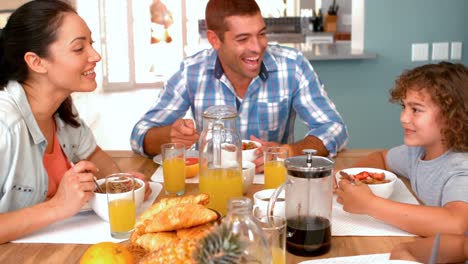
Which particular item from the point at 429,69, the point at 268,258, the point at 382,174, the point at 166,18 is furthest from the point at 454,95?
the point at 166,18

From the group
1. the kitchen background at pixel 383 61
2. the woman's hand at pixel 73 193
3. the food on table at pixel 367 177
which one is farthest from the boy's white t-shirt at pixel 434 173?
the kitchen background at pixel 383 61

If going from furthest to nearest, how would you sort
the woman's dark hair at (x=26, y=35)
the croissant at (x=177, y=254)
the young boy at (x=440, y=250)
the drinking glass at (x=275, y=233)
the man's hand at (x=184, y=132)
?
1. the man's hand at (x=184, y=132)
2. the woman's dark hair at (x=26, y=35)
3. the young boy at (x=440, y=250)
4. the drinking glass at (x=275, y=233)
5. the croissant at (x=177, y=254)

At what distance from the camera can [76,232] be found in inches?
58.1

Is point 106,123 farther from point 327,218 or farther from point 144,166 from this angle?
point 327,218

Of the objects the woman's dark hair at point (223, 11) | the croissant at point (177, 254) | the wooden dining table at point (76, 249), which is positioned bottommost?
the wooden dining table at point (76, 249)

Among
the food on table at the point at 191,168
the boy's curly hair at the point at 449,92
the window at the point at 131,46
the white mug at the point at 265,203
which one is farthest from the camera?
the window at the point at 131,46

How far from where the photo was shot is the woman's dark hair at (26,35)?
1759 millimetres

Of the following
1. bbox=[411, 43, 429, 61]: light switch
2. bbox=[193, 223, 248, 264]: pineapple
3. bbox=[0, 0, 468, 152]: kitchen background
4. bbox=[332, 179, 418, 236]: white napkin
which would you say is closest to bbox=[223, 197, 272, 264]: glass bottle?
bbox=[193, 223, 248, 264]: pineapple

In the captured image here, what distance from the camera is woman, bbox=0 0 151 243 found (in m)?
1.59

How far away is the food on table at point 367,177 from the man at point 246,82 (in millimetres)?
632

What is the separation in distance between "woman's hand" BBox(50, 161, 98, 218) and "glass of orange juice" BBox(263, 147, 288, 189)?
49cm

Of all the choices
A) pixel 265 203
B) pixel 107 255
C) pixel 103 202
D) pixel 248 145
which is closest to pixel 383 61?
pixel 248 145

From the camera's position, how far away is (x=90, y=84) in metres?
1.85

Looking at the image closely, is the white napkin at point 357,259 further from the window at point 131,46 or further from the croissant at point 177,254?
the window at point 131,46
